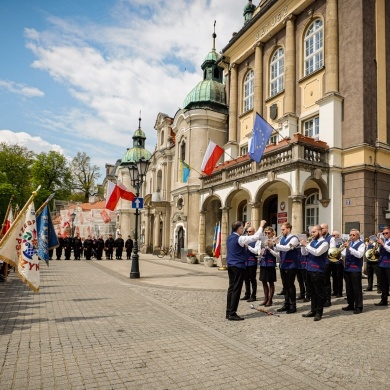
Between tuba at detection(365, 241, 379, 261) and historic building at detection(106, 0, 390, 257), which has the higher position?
historic building at detection(106, 0, 390, 257)

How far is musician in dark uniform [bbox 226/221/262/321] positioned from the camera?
23.4ft

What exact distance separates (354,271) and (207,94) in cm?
2244

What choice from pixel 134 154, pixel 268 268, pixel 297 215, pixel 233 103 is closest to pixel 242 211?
pixel 297 215

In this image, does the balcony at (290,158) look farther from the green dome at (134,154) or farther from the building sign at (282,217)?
the green dome at (134,154)

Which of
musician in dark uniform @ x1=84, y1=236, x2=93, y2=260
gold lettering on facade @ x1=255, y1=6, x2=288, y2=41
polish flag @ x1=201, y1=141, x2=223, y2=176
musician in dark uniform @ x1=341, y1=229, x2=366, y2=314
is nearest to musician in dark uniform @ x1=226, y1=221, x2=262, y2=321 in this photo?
musician in dark uniform @ x1=341, y1=229, x2=366, y2=314

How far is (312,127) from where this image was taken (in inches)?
749

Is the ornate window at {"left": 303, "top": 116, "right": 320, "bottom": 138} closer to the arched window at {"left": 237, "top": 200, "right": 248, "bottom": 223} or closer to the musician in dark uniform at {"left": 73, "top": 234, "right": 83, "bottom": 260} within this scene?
the arched window at {"left": 237, "top": 200, "right": 248, "bottom": 223}

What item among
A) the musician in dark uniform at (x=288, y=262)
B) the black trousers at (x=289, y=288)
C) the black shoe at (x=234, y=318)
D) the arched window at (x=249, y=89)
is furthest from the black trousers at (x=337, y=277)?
the arched window at (x=249, y=89)

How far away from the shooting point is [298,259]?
8875mm

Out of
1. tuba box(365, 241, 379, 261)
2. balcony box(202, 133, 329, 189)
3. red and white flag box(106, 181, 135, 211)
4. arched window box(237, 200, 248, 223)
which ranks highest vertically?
balcony box(202, 133, 329, 189)

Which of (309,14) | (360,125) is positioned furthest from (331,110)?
(309,14)

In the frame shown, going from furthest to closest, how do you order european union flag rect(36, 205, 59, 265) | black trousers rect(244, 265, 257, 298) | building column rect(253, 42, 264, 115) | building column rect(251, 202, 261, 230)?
building column rect(253, 42, 264, 115) → building column rect(251, 202, 261, 230) → european union flag rect(36, 205, 59, 265) → black trousers rect(244, 265, 257, 298)

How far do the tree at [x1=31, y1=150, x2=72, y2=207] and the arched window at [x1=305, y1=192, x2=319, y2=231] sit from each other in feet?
134

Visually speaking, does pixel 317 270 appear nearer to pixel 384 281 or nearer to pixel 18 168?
pixel 384 281
